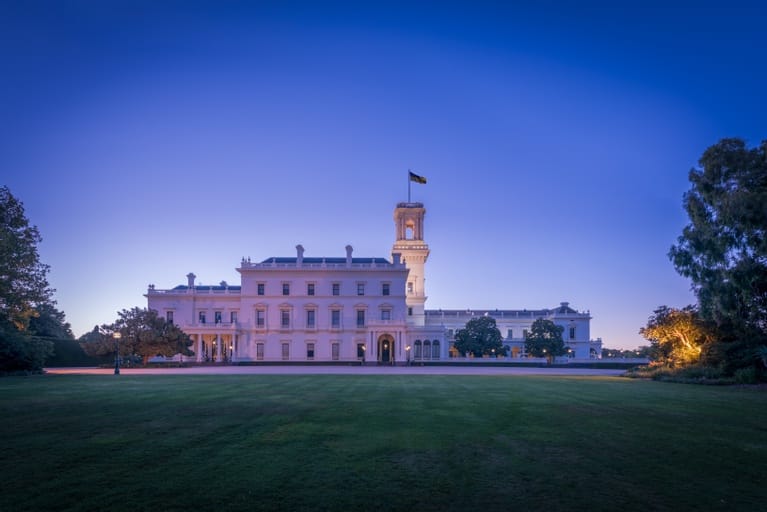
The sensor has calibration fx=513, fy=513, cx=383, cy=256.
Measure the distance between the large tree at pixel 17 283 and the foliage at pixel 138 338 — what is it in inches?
559

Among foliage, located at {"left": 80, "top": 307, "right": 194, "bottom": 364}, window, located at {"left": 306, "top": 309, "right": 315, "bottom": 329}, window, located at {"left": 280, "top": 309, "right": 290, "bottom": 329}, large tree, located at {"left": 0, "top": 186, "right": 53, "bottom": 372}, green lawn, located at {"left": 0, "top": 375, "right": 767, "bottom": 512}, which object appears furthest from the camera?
window, located at {"left": 306, "top": 309, "right": 315, "bottom": 329}

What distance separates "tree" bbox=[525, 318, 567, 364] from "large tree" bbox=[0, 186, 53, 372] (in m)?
56.8

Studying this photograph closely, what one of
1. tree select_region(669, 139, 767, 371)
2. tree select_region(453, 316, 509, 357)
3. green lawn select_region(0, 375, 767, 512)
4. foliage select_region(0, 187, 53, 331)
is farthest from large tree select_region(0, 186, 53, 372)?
tree select_region(453, 316, 509, 357)

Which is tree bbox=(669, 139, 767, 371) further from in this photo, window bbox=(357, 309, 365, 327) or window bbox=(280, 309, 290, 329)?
window bbox=(280, 309, 290, 329)

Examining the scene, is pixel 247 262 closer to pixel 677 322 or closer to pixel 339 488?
pixel 677 322

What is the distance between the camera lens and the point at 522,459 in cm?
755

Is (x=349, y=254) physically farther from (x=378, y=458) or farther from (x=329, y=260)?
(x=378, y=458)

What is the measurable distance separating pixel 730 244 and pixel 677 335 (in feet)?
34.2

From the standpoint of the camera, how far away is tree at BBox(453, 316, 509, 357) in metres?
71.8

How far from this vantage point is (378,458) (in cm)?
752

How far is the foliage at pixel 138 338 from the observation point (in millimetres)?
48300

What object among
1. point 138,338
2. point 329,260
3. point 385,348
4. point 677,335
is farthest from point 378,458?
point 329,260

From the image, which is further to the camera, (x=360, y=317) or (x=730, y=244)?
(x=360, y=317)

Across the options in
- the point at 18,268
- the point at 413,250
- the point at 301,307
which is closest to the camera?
the point at 18,268
